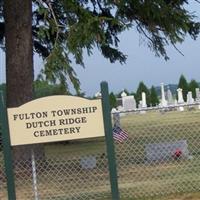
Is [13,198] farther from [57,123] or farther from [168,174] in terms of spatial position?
[168,174]

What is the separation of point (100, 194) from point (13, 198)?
1.65 meters

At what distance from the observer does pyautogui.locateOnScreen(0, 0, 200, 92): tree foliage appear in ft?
39.0

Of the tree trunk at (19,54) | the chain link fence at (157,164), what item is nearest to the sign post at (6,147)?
the chain link fence at (157,164)

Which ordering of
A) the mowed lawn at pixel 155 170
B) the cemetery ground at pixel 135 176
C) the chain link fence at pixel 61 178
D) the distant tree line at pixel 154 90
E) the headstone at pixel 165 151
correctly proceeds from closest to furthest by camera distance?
the mowed lawn at pixel 155 170, the cemetery ground at pixel 135 176, the chain link fence at pixel 61 178, the headstone at pixel 165 151, the distant tree line at pixel 154 90

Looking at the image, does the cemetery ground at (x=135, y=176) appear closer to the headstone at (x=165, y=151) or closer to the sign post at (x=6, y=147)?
the headstone at (x=165, y=151)

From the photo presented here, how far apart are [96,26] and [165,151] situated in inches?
123

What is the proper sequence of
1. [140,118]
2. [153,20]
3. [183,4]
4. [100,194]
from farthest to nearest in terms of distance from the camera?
[183,4] < [153,20] < [140,118] < [100,194]

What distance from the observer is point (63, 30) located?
1354 cm

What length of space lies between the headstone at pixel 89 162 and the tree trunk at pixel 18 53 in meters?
2.10

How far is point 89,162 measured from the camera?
11.6 m

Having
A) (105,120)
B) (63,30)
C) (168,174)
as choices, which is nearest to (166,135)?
(168,174)

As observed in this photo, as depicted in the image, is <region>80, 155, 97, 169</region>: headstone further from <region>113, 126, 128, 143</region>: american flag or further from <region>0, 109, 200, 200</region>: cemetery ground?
<region>113, 126, 128, 143</region>: american flag

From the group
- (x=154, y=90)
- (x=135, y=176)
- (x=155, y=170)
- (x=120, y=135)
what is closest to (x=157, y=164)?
(x=155, y=170)

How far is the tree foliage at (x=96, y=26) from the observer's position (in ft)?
39.0
